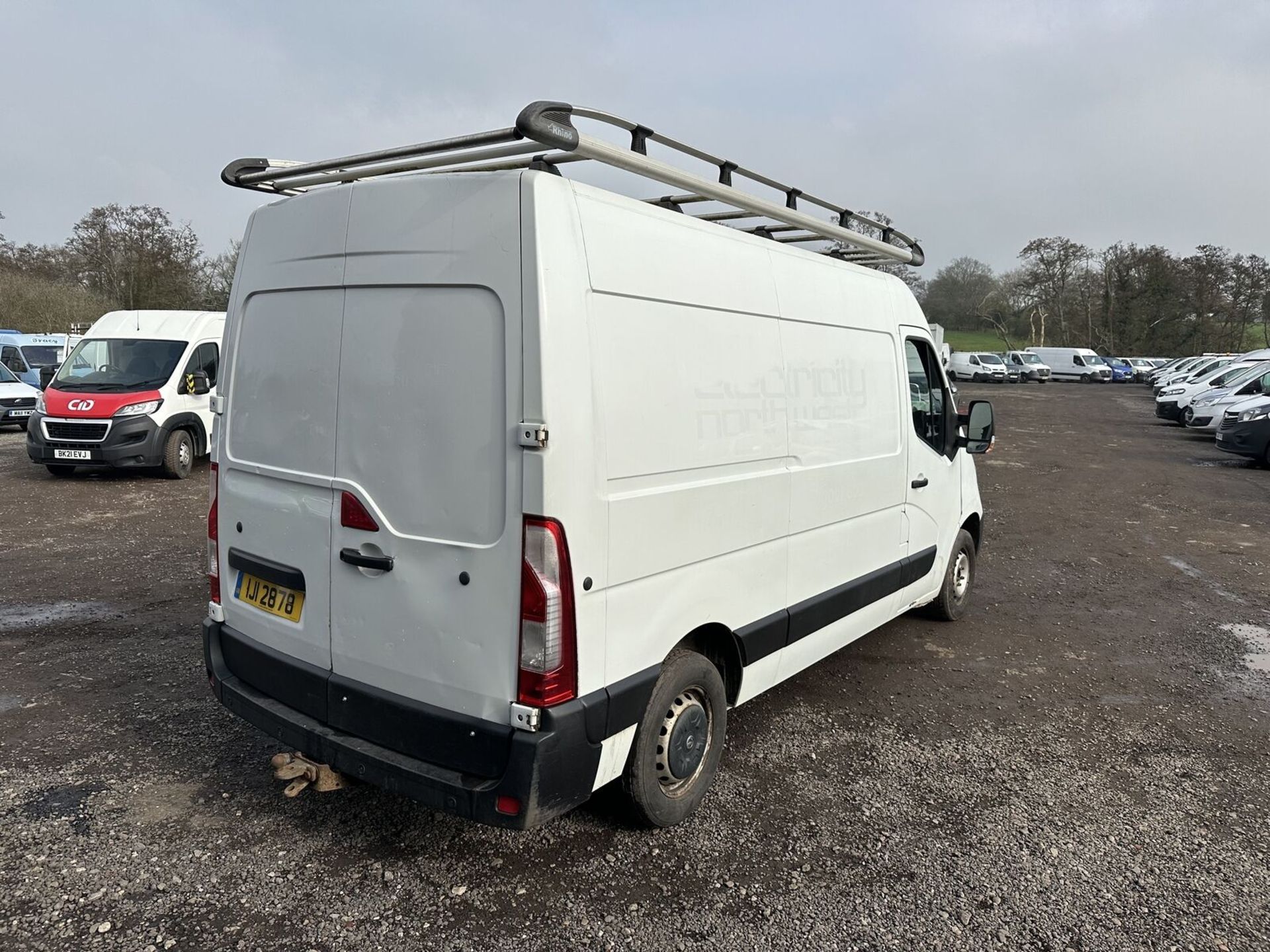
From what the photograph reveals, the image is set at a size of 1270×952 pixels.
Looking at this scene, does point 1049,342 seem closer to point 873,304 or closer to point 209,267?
point 209,267

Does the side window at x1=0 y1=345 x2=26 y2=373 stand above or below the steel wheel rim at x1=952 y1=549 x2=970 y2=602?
above

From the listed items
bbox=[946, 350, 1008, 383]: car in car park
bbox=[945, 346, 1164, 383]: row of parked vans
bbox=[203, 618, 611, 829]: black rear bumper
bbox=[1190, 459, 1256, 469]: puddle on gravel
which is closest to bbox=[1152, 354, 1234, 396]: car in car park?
bbox=[1190, 459, 1256, 469]: puddle on gravel

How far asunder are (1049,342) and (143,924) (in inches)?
3165

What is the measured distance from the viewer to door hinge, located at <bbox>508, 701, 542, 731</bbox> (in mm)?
2770

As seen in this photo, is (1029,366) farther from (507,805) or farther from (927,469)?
(507,805)

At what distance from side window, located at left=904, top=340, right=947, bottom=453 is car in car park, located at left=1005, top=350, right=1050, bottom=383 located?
52727 mm

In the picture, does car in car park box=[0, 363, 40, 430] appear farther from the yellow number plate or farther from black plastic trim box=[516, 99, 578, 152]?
black plastic trim box=[516, 99, 578, 152]

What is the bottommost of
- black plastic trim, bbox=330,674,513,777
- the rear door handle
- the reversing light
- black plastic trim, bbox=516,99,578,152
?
the reversing light

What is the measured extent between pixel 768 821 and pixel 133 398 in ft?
37.2

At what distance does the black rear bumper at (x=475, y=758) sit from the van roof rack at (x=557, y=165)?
6.16 feet

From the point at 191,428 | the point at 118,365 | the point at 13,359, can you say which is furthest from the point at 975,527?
the point at 13,359

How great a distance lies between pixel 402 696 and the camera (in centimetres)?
304

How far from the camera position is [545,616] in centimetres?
273

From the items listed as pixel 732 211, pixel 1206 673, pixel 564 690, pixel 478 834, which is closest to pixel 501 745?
pixel 564 690
